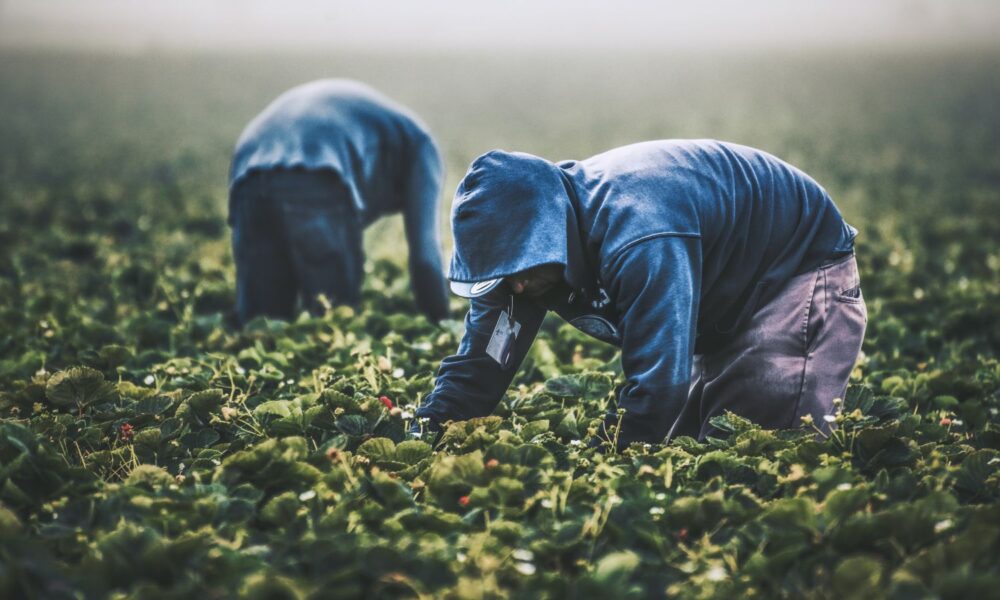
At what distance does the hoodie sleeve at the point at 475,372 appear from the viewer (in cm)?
267

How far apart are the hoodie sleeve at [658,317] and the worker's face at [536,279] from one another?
14cm

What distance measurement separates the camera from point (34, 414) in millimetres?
2779

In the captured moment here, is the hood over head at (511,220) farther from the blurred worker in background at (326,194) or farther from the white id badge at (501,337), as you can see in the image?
the blurred worker in background at (326,194)

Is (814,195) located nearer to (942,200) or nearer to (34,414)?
(34,414)

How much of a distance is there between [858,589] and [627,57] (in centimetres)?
3556

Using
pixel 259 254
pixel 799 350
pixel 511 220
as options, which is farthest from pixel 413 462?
pixel 259 254

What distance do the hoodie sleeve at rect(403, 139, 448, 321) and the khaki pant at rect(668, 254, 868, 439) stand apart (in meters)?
1.69

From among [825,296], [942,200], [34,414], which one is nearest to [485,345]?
[825,296]

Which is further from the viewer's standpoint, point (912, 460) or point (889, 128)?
point (889, 128)

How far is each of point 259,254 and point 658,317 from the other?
2.43 m

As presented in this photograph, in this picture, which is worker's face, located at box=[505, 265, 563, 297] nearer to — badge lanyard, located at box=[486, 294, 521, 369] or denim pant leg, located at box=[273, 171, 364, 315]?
badge lanyard, located at box=[486, 294, 521, 369]

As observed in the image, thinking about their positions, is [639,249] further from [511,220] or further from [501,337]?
[501,337]

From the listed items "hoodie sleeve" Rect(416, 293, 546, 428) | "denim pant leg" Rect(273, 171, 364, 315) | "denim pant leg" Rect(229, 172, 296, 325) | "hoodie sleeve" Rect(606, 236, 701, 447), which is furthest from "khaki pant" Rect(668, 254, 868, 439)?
"denim pant leg" Rect(229, 172, 296, 325)

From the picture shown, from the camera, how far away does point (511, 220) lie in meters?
2.26
